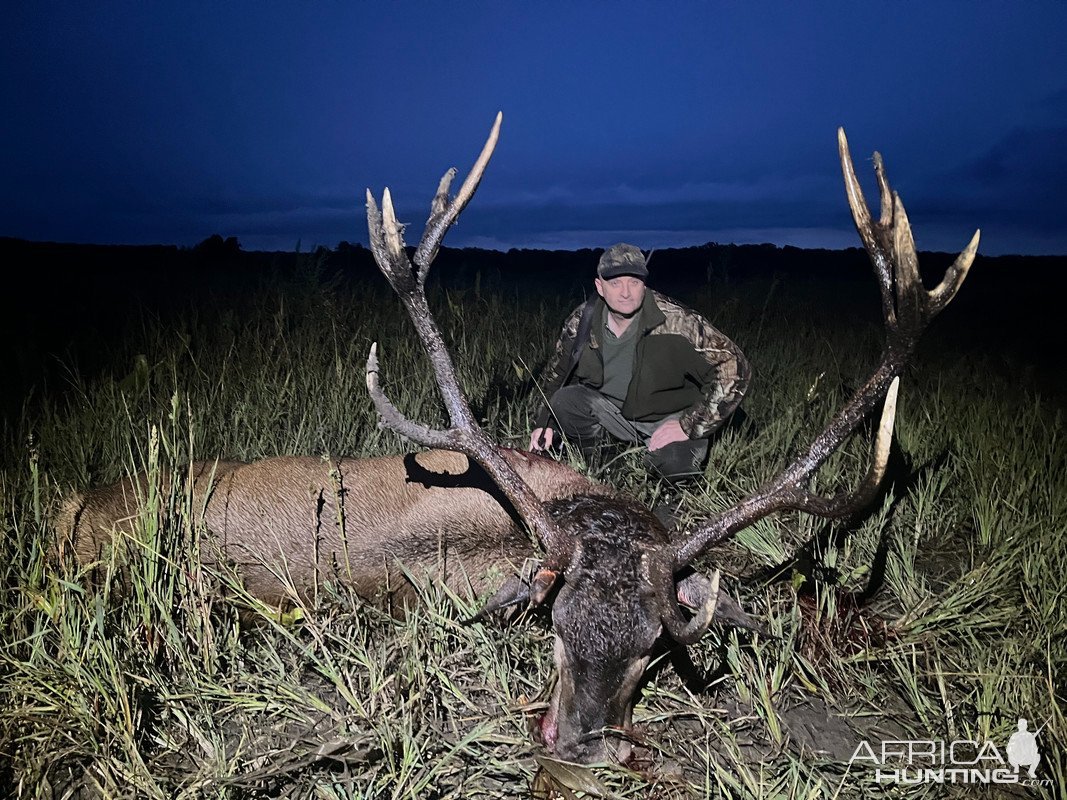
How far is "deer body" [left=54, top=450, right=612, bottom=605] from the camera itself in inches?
112

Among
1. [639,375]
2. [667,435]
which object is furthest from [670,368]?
[667,435]

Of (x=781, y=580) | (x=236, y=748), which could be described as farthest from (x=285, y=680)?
(x=781, y=580)

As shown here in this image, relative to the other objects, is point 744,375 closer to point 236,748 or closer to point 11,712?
point 236,748

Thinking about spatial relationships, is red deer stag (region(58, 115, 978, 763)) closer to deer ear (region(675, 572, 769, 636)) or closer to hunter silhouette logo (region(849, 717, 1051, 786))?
deer ear (region(675, 572, 769, 636))

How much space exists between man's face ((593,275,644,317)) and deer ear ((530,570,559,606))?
2.56 meters

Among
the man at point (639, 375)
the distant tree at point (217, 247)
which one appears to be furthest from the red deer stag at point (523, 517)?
the distant tree at point (217, 247)

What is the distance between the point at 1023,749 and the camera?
7.77 feet

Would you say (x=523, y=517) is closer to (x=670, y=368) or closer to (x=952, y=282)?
(x=952, y=282)

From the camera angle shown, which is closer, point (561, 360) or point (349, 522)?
point (349, 522)

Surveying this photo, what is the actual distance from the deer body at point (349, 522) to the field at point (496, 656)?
4.5 inches

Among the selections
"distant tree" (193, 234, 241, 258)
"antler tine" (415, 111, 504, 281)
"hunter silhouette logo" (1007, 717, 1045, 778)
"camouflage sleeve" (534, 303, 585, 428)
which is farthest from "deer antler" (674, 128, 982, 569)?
"distant tree" (193, 234, 241, 258)

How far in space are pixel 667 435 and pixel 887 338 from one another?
1.98 metres

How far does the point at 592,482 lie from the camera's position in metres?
3.27

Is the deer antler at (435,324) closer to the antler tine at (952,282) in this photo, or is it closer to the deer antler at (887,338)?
the deer antler at (887,338)
